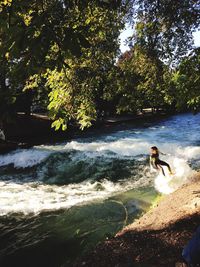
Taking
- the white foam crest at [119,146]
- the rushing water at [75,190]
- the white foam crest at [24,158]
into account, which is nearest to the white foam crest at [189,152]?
the rushing water at [75,190]

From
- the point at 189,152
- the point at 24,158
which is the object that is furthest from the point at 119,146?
the point at 24,158

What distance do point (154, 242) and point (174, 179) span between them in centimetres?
850

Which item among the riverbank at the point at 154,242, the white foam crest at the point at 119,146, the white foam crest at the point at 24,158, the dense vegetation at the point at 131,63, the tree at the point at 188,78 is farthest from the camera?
the white foam crest at the point at 119,146

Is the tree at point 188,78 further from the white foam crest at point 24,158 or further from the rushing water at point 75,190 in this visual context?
the white foam crest at point 24,158

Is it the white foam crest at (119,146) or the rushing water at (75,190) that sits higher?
the white foam crest at (119,146)

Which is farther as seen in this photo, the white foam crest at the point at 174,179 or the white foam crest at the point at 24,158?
the white foam crest at the point at 24,158

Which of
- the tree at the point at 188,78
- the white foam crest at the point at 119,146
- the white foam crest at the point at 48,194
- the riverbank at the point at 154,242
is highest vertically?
the tree at the point at 188,78

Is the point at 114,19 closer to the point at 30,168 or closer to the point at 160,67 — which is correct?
the point at 160,67

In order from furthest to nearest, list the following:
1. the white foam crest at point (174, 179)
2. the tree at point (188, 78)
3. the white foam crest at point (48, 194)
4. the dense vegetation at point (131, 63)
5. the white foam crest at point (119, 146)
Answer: the white foam crest at point (119, 146) → the white foam crest at point (174, 179) → the white foam crest at point (48, 194) → the tree at point (188, 78) → the dense vegetation at point (131, 63)

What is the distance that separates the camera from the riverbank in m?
7.55

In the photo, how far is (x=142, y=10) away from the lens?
10672 millimetres

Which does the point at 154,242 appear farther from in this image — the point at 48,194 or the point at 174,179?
the point at 174,179

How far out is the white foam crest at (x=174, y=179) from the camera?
15305mm

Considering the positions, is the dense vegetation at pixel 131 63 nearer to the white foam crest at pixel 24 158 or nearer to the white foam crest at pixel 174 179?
the white foam crest at pixel 174 179
